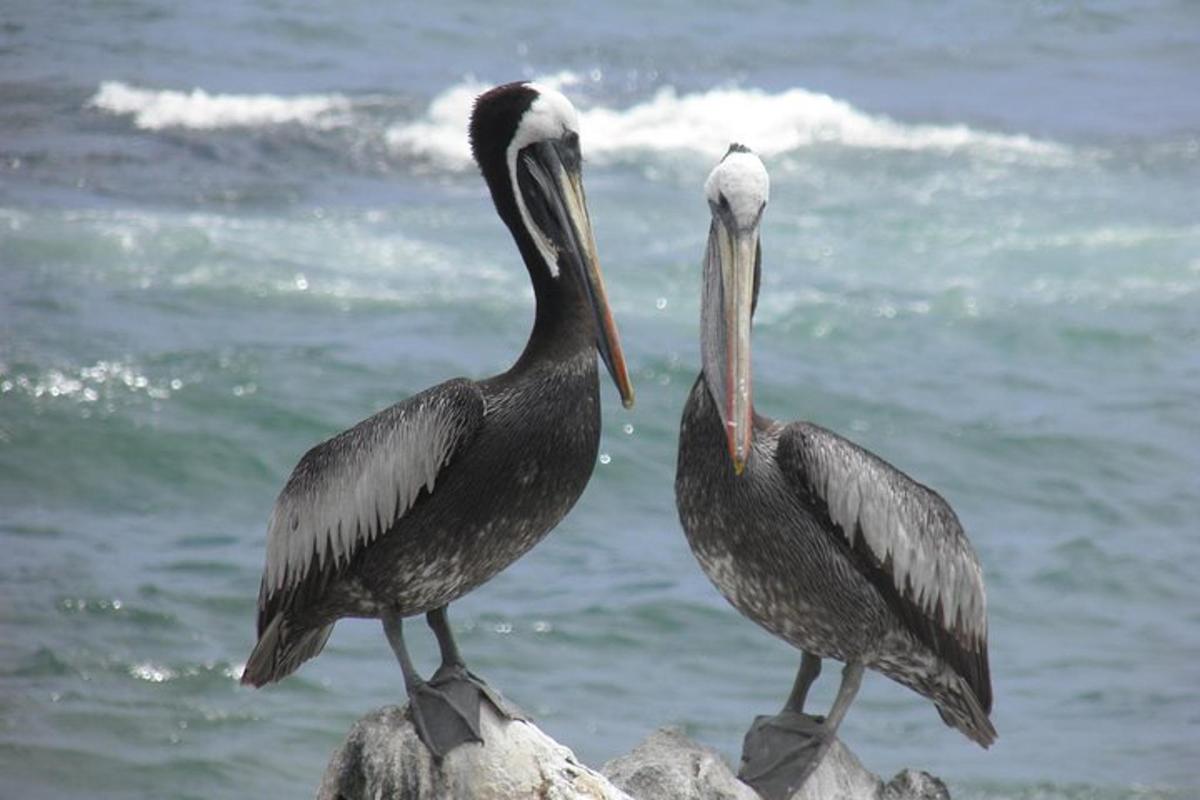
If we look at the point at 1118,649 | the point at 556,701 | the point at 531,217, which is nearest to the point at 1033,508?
the point at 1118,649

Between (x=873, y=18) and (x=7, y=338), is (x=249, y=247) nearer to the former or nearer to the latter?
(x=7, y=338)

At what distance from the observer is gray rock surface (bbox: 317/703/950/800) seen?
15.6 ft

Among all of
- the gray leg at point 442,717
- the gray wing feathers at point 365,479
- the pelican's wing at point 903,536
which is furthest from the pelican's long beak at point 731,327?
the gray leg at point 442,717

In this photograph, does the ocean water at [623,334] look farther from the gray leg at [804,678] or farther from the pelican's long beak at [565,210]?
the pelican's long beak at [565,210]

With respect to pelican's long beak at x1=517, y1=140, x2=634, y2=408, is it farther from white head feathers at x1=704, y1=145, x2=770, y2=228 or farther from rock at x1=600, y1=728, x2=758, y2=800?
rock at x1=600, y1=728, x2=758, y2=800

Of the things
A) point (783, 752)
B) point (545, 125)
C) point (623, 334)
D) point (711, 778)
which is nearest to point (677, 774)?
point (711, 778)

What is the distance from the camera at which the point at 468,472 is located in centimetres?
508

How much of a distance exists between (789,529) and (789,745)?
484mm

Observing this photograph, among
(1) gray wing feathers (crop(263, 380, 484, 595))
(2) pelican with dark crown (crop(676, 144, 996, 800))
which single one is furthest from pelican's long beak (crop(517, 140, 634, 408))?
(1) gray wing feathers (crop(263, 380, 484, 595))

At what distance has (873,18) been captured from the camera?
23.7 metres

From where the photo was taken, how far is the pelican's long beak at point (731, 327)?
4.84 m

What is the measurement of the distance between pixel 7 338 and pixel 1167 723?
682cm

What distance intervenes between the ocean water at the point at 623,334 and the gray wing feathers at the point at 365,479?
9.89ft

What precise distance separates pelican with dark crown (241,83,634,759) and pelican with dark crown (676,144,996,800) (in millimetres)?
264
